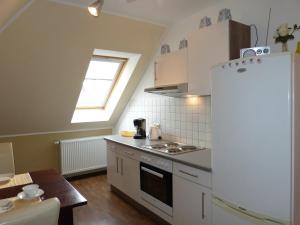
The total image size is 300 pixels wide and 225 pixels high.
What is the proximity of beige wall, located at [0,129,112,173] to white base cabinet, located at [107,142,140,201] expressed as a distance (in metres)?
1.12

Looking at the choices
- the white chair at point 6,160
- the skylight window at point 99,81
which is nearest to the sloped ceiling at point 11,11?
the white chair at point 6,160

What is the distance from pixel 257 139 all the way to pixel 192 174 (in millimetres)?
768

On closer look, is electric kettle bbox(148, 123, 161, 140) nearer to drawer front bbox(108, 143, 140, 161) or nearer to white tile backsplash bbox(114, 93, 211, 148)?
white tile backsplash bbox(114, 93, 211, 148)

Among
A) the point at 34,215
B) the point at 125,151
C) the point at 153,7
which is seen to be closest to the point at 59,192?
the point at 34,215

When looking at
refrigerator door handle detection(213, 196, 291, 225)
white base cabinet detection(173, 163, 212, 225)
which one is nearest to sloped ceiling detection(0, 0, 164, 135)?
white base cabinet detection(173, 163, 212, 225)

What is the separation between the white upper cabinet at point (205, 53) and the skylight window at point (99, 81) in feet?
4.32

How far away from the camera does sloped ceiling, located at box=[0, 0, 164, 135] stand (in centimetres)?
250

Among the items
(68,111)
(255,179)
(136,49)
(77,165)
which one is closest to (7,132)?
(68,111)

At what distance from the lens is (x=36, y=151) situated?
12.9 feet

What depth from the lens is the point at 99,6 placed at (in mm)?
1761

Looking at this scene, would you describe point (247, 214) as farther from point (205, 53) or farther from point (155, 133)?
point (155, 133)

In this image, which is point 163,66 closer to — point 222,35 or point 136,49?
point 136,49

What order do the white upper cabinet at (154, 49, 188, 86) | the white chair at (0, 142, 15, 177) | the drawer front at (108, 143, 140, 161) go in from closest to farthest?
1. the white chair at (0, 142, 15, 177)
2. the white upper cabinet at (154, 49, 188, 86)
3. the drawer front at (108, 143, 140, 161)

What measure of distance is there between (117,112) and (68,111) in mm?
934
